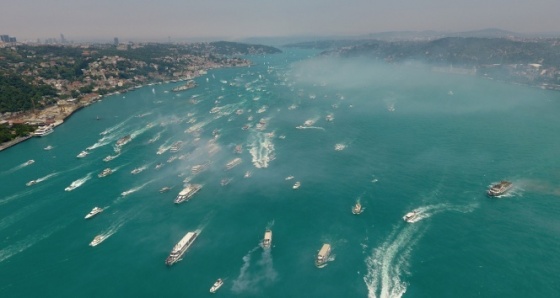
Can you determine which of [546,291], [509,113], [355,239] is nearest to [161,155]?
[355,239]

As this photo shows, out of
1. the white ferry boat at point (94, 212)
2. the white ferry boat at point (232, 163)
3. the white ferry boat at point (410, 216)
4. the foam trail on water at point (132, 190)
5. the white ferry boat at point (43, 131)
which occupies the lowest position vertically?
the white ferry boat at point (43, 131)

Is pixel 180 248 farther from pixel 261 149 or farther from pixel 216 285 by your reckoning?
pixel 261 149

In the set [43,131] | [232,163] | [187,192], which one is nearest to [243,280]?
[187,192]

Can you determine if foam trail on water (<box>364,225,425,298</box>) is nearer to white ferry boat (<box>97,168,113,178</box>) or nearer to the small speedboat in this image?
the small speedboat

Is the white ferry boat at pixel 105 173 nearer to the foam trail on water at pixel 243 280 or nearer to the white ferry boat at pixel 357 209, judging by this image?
the foam trail on water at pixel 243 280

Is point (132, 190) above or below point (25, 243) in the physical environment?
above

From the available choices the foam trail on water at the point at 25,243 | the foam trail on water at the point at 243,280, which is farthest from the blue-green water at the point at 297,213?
the foam trail on water at the point at 25,243
